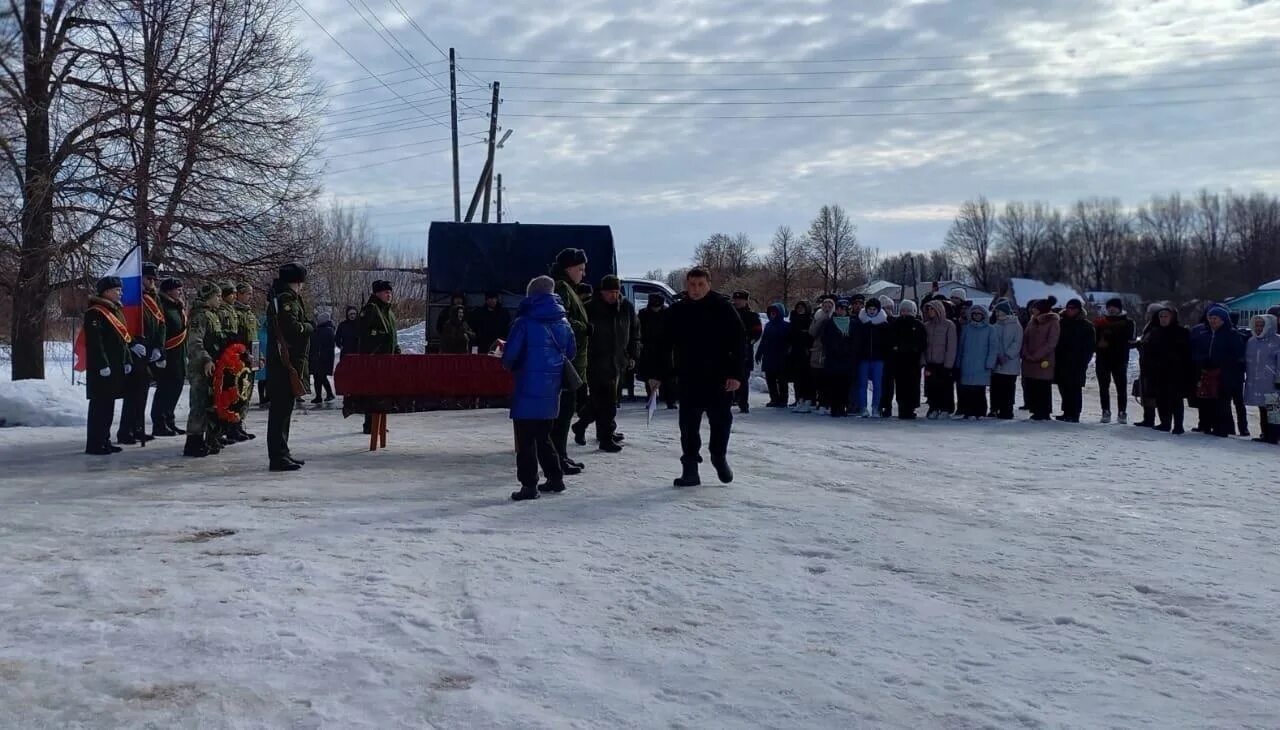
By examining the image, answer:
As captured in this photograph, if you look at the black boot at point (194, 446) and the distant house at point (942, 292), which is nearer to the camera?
the black boot at point (194, 446)

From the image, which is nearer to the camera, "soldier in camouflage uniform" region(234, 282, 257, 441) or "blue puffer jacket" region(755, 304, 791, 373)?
"soldier in camouflage uniform" region(234, 282, 257, 441)

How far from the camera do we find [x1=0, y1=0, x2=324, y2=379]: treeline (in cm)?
1869

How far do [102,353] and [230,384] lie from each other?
124 centimetres

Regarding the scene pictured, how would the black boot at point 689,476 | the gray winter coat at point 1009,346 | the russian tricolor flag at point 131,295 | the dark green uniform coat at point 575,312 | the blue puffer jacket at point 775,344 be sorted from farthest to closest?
1. the blue puffer jacket at point 775,344
2. the gray winter coat at point 1009,346
3. the russian tricolor flag at point 131,295
4. the dark green uniform coat at point 575,312
5. the black boot at point 689,476

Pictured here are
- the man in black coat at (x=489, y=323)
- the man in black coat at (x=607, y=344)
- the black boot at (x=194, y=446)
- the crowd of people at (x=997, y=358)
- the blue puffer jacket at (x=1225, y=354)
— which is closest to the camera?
the man in black coat at (x=607, y=344)

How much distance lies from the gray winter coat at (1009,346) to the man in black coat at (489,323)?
7249 mm

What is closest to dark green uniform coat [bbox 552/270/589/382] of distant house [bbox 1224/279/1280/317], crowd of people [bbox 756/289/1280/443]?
crowd of people [bbox 756/289/1280/443]

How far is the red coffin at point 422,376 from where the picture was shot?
1096cm

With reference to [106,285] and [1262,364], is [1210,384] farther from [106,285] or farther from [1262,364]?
[106,285]

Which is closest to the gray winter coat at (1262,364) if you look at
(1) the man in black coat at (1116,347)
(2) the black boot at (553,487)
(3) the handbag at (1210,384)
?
(3) the handbag at (1210,384)

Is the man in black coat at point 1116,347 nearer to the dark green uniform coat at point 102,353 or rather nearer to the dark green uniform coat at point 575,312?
the dark green uniform coat at point 575,312

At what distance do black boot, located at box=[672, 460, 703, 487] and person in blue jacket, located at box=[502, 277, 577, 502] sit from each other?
1201 millimetres

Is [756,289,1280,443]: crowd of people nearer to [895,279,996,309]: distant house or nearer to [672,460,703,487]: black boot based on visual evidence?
[672,460,703,487]: black boot

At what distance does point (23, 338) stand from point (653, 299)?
12071 millimetres
